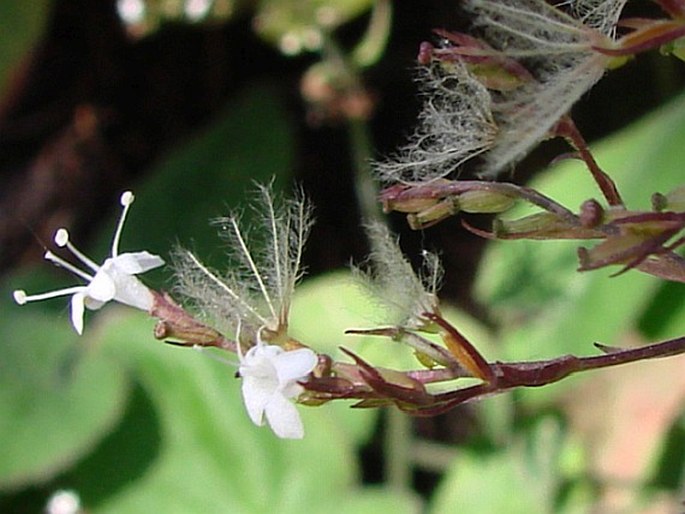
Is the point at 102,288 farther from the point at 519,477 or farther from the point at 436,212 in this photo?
the point at 519,477

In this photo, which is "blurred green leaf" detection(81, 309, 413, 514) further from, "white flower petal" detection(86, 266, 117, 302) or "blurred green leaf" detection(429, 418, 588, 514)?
"white flower petal" detection(86, 266, 117, 302)

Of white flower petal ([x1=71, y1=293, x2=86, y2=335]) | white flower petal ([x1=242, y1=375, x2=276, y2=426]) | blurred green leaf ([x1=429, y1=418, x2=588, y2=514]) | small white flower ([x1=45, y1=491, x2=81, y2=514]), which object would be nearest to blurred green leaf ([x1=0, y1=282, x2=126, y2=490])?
small white flower ([x1=45, y1=491, x2=81, y2=514])

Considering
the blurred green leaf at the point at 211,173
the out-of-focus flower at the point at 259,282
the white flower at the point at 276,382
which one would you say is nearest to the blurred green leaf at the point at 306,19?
the blurred green leaf at the point at 211,173

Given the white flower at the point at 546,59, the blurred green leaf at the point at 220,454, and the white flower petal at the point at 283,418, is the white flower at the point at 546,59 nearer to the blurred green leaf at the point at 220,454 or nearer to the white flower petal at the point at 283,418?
the white flower petal at the point at 283,418

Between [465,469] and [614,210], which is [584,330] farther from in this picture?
[614,210]

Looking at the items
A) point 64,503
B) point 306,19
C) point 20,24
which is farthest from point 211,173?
point 64,503

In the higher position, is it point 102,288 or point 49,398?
point 102,288
